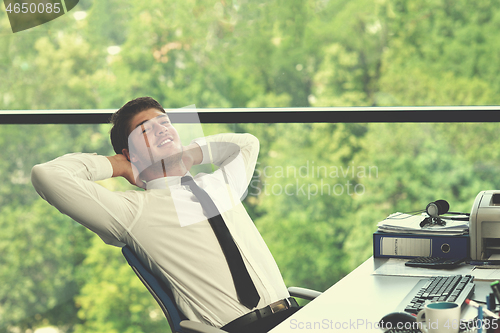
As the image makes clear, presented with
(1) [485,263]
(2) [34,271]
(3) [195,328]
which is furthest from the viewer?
(2) [34,271]

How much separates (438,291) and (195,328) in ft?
2.07

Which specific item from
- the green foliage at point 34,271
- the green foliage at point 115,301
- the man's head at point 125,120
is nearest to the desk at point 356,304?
the man's head at point 125,120

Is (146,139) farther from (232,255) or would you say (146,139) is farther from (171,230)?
(232,255)

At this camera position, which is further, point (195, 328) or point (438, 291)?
point (195, 328)

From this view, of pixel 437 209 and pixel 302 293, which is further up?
pixel 437 209

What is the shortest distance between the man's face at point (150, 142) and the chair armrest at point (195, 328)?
1.74 feet

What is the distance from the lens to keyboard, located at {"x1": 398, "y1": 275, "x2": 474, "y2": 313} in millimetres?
1123

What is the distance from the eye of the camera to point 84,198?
1400 mm

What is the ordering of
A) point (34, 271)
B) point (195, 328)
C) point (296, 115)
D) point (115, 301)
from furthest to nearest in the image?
point (115, 301) → point (34, 271) → point (296, 115) → point (195, 328)

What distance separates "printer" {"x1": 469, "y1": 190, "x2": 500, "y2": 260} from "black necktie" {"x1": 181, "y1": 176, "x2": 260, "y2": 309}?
70 cm

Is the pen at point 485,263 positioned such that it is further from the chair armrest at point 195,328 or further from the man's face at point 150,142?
the man's face at point 150,142

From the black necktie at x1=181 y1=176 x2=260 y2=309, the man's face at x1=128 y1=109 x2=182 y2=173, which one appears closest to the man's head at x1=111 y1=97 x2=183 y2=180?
the man's face at x1=128 y1=109 x2=182 y2=173

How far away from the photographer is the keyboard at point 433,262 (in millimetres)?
1481

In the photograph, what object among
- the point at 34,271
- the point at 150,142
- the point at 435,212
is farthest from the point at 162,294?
the point at 34,271
